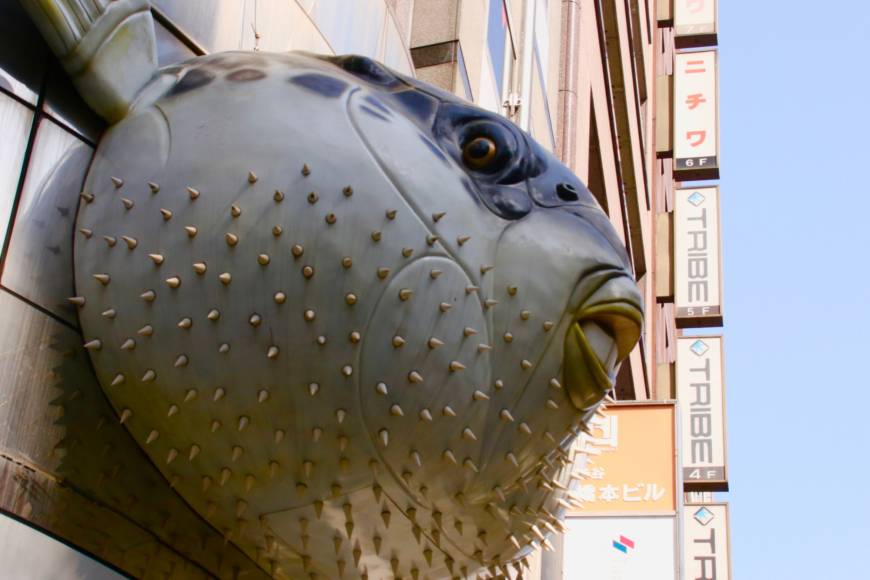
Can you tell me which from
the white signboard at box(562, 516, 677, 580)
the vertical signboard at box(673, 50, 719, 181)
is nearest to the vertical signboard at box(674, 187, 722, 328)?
the vertical signboard at box(673, 50, 719, 181)

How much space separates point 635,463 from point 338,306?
306 inches

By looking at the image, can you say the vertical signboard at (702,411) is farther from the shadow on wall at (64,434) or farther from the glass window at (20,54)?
the glass window at (20,54)

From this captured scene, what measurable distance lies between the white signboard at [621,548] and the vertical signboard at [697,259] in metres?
13.9

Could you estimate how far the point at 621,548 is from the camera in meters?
10.2

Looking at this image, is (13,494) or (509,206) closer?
(13,494)

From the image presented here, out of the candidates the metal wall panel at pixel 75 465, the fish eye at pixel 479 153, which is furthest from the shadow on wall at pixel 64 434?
the fish eye at pixel 479 153

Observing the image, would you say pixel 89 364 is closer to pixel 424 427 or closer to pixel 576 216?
pixel 424 427

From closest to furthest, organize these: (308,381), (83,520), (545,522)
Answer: (308,381) < (83,520) < (545,522)

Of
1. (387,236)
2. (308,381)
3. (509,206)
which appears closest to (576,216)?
(509,206)

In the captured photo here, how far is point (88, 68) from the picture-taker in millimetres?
3598

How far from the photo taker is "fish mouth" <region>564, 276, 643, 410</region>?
136 inches

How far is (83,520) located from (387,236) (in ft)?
3.83

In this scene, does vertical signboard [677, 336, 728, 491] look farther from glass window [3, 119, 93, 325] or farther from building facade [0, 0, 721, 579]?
glass window [3, 119, 93, 325]

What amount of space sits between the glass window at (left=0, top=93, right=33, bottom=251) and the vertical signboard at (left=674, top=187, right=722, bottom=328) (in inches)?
829
